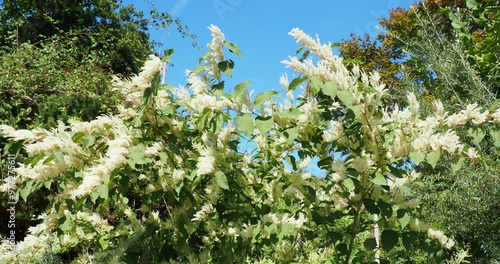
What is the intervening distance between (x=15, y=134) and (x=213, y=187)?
0.84 metres

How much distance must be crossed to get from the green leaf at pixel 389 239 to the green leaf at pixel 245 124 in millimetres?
747

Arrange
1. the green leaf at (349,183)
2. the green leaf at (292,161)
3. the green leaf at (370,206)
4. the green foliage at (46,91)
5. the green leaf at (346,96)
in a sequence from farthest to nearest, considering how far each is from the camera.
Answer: the green foliage at (46,91), the green leaf at (292,161), the green leaf at (370,206), the green leaf at (349,183), the green leaf at (346,96)

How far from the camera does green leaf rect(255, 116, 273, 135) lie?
170cm

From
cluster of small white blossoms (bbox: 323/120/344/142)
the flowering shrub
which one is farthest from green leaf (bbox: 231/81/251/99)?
cluster of small white blossoms (bbox: 323/120/344/142)

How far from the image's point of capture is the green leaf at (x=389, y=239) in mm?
1919

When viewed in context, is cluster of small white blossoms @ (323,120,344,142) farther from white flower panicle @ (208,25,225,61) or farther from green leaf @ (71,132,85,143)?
green leaf @ (71,132,85,143)

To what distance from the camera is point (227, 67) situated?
1.88 metres

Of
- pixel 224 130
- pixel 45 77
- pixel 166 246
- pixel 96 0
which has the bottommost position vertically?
pixel 166 246

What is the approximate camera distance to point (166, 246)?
2.21 metres

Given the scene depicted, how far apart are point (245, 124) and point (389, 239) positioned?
2.56ft

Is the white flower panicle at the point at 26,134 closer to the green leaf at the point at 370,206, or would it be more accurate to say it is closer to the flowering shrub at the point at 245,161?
the flowering shrub at the point at 245,161

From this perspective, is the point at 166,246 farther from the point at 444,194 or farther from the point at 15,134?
the point at 444,194

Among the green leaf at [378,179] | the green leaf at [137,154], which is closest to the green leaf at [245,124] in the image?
the green leaf at [137,154]

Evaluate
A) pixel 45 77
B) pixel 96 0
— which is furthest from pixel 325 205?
pixel 96 0
